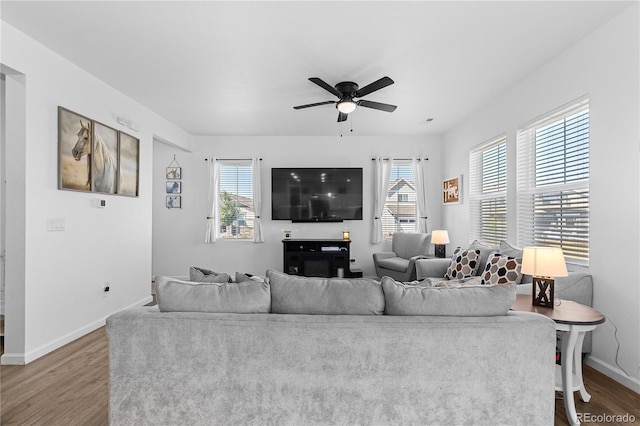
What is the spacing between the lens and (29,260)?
111 inches

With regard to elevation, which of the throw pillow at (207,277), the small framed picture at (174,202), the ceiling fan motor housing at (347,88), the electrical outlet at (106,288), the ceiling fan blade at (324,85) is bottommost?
the electrical outlet at (106,288)

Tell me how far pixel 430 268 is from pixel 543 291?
1.92 m

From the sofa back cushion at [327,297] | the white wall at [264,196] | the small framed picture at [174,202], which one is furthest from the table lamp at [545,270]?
the small framed picture at [174,202]

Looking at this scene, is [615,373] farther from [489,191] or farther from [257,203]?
[257,203]

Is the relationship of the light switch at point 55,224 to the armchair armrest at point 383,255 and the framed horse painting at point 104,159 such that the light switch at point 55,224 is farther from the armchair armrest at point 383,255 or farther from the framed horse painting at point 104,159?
the armchair armrest at point 383,255

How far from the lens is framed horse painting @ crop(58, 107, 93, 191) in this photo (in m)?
3.14

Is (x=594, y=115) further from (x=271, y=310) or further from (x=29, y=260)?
(x=29, y=260)

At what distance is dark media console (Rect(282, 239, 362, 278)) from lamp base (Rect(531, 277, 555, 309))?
354 cm

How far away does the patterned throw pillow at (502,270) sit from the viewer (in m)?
3.12

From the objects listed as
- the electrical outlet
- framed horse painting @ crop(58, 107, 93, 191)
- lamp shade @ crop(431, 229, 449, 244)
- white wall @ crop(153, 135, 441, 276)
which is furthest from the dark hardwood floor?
white wall @ crop(153, 135, 441, 276)

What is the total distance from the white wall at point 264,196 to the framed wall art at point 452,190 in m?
0.23

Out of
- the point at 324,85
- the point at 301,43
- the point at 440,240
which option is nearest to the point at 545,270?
the point at 324,85

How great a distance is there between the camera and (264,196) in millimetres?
6238

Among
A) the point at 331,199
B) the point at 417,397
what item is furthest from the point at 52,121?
the point at 331,199
